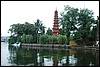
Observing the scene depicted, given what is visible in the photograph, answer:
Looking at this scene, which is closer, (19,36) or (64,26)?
(64,26)

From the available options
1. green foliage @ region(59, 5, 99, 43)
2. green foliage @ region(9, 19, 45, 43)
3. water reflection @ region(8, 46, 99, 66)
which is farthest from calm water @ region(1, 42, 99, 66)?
green foliage @ region(9, 19, 45, 43)

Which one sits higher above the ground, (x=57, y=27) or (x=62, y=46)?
(x=57, y=27)

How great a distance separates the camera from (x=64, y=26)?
4684 cm

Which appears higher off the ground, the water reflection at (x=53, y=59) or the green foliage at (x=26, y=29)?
the green foliage at (x=26, y=29)

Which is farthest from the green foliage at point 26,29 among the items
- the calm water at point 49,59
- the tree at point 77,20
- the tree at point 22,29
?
the calm water at point 49,59

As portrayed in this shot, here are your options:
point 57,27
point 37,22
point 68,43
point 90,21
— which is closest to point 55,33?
point 57,27

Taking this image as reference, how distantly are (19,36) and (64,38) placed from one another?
62.5 ft

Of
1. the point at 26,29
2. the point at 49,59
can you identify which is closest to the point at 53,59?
the point at 49,59

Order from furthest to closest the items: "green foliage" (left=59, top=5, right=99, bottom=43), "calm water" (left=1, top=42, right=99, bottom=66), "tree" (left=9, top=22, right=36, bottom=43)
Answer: "tree" (left=9, top=22, right=36, bottom=43) < "green foliage" (left=59, top=5, right=99, bottom=43) < "calm water" (left=1, top=42, right=99, bottom=66)

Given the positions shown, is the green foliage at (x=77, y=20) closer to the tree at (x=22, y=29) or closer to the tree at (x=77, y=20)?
the tree at (x=77, y=20)

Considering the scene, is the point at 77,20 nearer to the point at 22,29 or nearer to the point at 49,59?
the point at 22,29

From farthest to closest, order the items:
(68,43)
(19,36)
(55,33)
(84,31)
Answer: (19,36)
(55,33)
(68,43)
(84,31)

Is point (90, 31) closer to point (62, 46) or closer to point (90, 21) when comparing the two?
point (90, 21)

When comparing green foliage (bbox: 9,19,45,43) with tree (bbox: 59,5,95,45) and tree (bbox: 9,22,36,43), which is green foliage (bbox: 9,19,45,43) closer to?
tree (bbox: 9,22,36,43)
